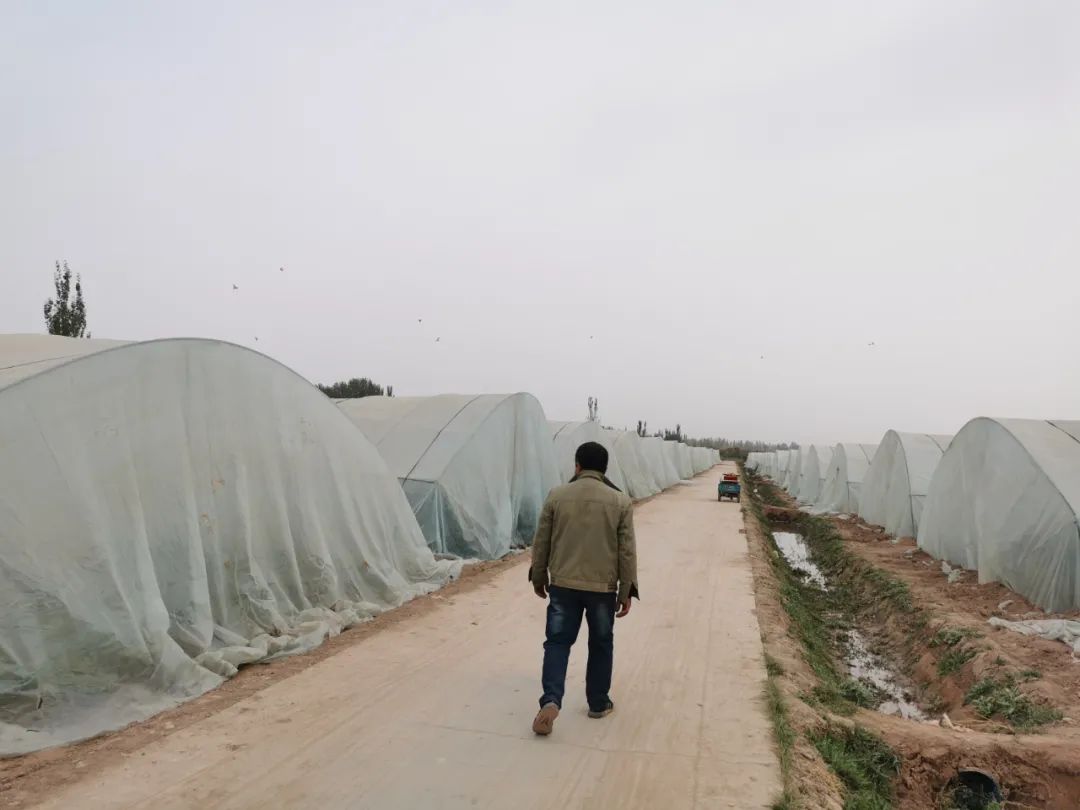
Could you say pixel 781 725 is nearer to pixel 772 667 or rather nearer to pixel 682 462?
pixel 772 667

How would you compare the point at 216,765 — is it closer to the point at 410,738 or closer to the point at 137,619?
the point at 410,738

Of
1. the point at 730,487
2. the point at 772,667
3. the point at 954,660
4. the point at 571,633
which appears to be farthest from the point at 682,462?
the point at 571,633

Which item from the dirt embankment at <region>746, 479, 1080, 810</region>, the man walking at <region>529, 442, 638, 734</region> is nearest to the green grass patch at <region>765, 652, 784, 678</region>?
the dirt embankment at <region>746, 479, 1080, 810</region>

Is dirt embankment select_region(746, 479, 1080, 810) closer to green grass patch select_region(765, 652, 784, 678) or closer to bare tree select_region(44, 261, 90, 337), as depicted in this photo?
green grass patch select_region(765, 652, 784, 678)

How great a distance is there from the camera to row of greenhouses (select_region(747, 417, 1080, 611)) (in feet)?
31.1

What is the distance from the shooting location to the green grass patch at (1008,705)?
6.05 meters

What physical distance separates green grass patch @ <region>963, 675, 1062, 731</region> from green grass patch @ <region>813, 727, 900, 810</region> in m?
1.69

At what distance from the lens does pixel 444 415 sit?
565 inches

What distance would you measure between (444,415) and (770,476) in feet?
196

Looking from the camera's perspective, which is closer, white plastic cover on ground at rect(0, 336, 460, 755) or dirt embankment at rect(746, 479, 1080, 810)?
white plastic cover on ground at rect(0, 336, 460, 755)

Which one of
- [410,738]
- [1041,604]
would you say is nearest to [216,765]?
[410,738]

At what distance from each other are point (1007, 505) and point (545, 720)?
9526 mm

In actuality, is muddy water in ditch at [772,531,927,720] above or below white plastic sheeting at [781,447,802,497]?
above

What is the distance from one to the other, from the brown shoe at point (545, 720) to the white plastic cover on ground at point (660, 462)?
97.9 ft
